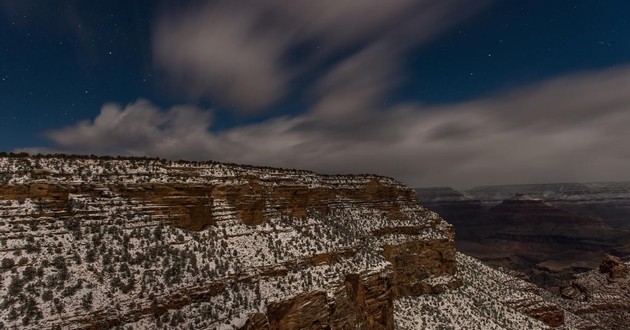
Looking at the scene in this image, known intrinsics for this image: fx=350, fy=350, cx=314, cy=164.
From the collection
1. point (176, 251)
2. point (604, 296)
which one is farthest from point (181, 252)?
point (604, 296)

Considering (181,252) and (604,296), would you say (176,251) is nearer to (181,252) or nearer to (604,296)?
(181,252)

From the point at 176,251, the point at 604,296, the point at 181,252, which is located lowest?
the point at 604,296

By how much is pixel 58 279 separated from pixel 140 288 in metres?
5.29

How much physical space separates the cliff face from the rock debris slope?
3.8 inches

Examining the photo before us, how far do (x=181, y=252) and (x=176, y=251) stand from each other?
0.45 metres

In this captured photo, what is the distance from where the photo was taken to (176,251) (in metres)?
31.7

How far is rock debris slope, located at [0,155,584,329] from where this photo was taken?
79.3 ft

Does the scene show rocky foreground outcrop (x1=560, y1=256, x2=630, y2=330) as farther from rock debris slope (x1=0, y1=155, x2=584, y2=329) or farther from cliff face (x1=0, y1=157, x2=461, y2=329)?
cliff face (x1=0, y1=157, x2=461, y2=329)

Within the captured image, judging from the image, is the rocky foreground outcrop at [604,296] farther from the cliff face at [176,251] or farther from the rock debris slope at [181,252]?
the cliff face at [176,251]

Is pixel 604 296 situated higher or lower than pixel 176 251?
lower

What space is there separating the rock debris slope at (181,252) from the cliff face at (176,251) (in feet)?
0.32

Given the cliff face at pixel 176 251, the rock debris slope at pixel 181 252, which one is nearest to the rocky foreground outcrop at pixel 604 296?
the rock debris slope at pixel 181 252

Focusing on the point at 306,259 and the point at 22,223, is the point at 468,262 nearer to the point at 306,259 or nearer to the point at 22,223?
the point at 306,259

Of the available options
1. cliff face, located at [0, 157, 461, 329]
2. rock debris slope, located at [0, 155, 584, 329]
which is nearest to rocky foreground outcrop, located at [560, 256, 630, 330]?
rock debris slope, located at [0, 155, 584, 329]
